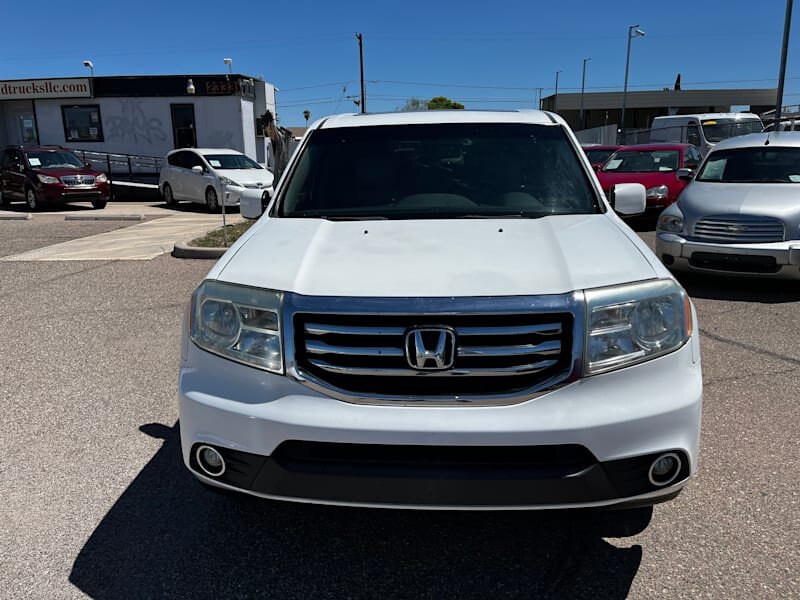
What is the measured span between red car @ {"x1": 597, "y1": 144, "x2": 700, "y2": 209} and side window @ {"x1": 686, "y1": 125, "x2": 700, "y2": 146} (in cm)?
771

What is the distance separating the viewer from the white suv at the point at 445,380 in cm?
220

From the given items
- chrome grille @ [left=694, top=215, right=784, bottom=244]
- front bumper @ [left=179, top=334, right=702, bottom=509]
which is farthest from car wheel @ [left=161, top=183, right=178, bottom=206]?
front bumper @ [left=179, top=334, right=702, bottom=509]

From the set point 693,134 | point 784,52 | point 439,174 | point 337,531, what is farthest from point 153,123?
point 337,531

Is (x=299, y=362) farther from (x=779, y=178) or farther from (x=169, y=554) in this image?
(x=779, y=178)

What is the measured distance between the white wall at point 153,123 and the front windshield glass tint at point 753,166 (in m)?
21.1

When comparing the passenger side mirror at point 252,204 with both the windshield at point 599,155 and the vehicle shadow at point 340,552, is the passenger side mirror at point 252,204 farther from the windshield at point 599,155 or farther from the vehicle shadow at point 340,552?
the windshield at point 599,155

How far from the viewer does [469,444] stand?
85.8 inches

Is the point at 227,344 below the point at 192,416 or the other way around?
the other way around

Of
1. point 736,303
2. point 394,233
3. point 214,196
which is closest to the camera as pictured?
point 394,233

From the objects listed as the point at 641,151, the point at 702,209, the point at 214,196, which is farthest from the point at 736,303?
the point at 214,196

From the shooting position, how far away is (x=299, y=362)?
7.67 ft

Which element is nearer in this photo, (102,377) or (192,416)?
(192,416)

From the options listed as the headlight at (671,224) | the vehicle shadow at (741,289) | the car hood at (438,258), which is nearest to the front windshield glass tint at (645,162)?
the vehicle shadow at (741,289)

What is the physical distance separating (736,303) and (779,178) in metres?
2.12
